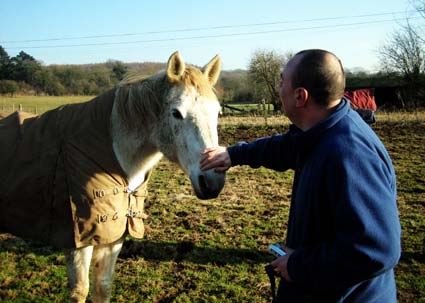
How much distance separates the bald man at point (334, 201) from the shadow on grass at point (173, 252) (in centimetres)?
308

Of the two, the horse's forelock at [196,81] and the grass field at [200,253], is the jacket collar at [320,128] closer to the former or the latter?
the horse's forelock at [196,81]

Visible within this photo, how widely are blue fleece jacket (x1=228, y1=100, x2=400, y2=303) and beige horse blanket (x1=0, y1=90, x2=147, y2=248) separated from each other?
1.61 m

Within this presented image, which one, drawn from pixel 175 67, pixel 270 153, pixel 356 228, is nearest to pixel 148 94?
pixel 175 67

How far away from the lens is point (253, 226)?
5648mm

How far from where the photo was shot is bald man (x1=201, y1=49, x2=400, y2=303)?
121 centimetres

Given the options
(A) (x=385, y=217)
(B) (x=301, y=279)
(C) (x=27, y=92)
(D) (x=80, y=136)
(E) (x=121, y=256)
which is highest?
(C) (x=27, y=92)

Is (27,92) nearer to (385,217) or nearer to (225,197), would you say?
(225,197)

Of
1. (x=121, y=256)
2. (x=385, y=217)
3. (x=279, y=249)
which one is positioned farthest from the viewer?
(x=121, y=256)

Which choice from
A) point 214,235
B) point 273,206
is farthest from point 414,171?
point 214,235

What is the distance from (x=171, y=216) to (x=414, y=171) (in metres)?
6.47

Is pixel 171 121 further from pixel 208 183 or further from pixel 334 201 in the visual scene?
pixel 334 201

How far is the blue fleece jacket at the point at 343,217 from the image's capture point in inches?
47.3

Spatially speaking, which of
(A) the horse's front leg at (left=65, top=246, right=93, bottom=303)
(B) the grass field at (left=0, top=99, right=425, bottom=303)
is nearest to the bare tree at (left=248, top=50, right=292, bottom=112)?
(B) the grass field at (left=0, top=99, right=425, bottom=303)

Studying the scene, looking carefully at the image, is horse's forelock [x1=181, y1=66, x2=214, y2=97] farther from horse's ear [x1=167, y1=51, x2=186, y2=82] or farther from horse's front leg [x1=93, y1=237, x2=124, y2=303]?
horse's front leg [x1=93, y1=237, x2=124, y2=303]
